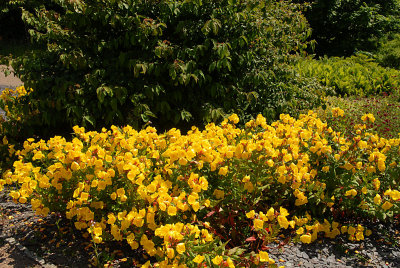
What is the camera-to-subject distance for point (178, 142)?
100 inches

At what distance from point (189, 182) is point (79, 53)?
2286mm

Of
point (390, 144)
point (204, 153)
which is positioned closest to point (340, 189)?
point (390, 144)

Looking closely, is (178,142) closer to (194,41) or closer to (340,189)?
(340,189)

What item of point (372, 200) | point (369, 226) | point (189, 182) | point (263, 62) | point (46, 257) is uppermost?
point (263, 62)

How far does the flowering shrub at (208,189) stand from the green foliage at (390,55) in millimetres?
9844

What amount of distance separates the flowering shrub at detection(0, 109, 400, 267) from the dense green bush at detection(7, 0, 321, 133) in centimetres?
106

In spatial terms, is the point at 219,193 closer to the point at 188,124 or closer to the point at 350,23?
the point at 188,124

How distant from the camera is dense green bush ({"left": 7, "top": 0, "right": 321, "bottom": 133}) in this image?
3.71m

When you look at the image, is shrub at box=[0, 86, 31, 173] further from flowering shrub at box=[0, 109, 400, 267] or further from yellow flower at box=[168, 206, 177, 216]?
yellow flower at box=[168, 206, 177, 216]

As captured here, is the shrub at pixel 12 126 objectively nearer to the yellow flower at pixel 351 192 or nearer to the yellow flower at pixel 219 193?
the yellow flower at pixel 219 193

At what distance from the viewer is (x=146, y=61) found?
3.94 metres

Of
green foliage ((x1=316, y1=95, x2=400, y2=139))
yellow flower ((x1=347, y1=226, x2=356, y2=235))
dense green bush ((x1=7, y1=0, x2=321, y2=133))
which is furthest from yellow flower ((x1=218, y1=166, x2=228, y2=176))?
green foliage ((x1=316, y1=95, x2=400, y2=139))

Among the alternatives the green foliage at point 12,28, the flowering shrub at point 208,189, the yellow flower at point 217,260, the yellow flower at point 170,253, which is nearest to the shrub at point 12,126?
the flowering shrub at point 208,189

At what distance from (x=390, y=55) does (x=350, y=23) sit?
1704 millimetres
